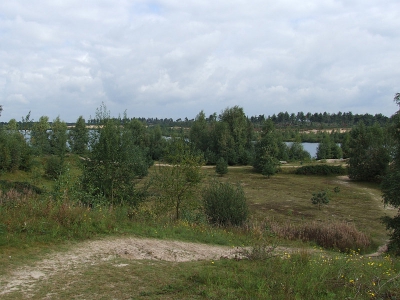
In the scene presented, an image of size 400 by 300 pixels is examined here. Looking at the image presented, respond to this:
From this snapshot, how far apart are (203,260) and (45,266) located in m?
3.14

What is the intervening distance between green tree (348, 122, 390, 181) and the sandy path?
46.3 metres

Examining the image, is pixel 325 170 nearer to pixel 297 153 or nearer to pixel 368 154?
pixel 368 154

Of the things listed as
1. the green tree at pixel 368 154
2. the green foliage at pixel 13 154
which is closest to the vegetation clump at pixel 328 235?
the green foliage at pixel 13 154

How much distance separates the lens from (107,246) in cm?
749

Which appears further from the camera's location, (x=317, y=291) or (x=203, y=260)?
(x=203, y=260)

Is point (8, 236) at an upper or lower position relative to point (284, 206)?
upper

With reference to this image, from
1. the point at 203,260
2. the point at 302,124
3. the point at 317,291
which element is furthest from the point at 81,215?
the point at 302,124

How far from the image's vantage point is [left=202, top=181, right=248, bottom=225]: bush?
14.9 meters

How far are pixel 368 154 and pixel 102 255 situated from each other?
1967 inches

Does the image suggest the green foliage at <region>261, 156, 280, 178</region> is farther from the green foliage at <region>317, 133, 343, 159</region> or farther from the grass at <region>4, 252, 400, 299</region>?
the grass at <region>4, 252, 400, 299</region>

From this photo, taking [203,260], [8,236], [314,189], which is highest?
[8,236]

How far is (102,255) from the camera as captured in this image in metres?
6.84

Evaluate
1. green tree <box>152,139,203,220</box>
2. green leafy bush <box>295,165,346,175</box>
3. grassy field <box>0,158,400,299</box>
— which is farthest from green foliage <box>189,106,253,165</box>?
grassy field <box>0,158,400,299</box>

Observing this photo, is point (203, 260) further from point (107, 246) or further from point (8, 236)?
point (8, 236)
